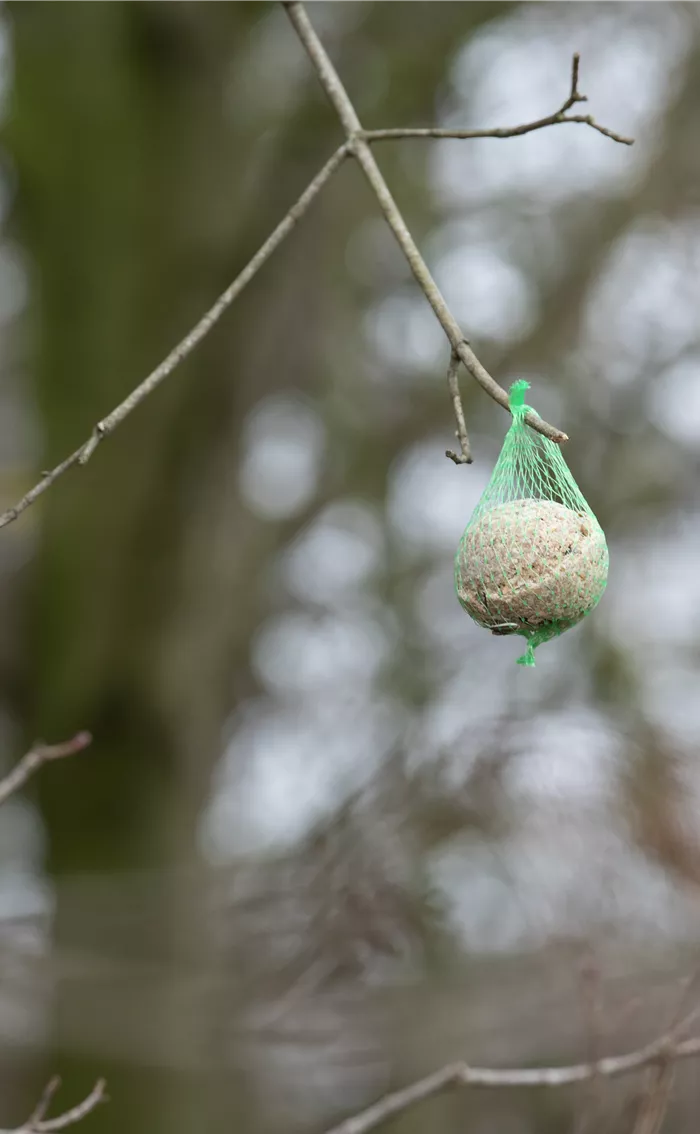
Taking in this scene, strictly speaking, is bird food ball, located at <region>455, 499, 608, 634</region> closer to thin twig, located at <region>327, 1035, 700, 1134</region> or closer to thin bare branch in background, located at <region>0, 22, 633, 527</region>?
thin bare branch in background, located at <region>0, 22, 633, 527</region>

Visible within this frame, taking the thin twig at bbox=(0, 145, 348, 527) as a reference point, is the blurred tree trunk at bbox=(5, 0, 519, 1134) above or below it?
above

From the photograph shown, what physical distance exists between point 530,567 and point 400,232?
295mm

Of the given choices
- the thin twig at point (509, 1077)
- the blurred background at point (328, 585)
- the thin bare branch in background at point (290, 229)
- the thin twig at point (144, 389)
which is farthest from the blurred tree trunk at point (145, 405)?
the thin twig at point (144, 389)

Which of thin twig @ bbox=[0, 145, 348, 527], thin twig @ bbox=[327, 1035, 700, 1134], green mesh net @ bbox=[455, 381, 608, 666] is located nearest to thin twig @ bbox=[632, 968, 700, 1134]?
thin twig @ bbox=[327, 1035, 700, 1134]

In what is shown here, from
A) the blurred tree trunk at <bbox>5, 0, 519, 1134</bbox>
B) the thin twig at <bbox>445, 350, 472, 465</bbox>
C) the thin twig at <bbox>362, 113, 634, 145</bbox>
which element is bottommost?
the thin twig at <bbox>445, 350, 472, 465</bbox>

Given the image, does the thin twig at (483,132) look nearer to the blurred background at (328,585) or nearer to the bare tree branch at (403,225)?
the bare tree branch at (403,225)

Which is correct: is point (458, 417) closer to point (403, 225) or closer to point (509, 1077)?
point (403, 225)

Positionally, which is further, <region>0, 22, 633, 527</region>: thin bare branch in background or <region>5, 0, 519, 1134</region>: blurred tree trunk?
<region>5, 0, 519, 1134</region>: blurred tree trunk

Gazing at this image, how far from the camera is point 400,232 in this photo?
90cm

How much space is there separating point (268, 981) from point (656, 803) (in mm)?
842

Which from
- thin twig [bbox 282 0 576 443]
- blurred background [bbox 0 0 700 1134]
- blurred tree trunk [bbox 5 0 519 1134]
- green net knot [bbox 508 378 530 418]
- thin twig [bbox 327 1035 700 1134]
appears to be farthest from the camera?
blurred tree trunk [bbox 5 0 519 1134]

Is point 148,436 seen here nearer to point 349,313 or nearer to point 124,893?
point 124,893

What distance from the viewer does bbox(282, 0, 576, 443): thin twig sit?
0.82 meters

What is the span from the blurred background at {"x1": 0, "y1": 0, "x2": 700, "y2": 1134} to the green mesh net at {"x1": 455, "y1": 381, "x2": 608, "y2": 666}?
680 millimetres
